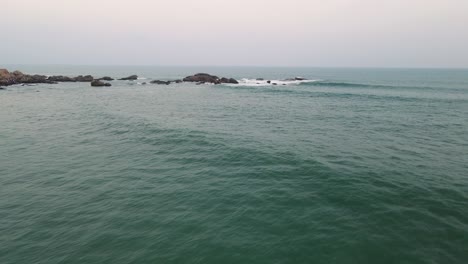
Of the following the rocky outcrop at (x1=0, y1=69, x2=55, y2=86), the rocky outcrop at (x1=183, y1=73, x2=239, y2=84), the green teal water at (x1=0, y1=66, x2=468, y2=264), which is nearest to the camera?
the green teal water at (x1=0, y1=66, x2=468, y2=264)

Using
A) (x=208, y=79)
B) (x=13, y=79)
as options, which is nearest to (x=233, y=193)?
(x=208, y=79)

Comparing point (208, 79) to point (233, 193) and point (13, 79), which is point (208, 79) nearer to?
point (13, 79)

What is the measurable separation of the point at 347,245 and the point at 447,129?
104 ft

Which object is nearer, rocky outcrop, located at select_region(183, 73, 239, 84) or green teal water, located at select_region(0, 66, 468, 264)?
green teal water, located at select_region(0, 66, 468, 264)

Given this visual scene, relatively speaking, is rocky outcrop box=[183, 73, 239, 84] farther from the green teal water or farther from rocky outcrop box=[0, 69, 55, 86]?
the green teal water

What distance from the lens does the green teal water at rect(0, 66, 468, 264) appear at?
489 inches

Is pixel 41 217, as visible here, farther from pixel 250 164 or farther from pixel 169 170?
pixel 250 164

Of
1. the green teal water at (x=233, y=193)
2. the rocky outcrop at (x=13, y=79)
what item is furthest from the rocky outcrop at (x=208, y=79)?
the green teal water at (x=233, y=193)

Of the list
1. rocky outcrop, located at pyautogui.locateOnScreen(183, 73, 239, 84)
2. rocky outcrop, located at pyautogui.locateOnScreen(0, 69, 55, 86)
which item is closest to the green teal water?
rocky outcrop, located at pyautogui.locateOnScreen(0, 69, 55, 86)

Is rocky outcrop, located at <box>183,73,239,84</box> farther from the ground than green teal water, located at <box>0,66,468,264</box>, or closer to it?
farther from the ground

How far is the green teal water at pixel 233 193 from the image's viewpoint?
12.4m

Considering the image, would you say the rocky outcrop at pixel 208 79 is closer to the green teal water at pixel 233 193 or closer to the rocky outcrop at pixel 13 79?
the rocky outcrop at pixel 13 79

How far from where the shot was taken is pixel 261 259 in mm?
11688

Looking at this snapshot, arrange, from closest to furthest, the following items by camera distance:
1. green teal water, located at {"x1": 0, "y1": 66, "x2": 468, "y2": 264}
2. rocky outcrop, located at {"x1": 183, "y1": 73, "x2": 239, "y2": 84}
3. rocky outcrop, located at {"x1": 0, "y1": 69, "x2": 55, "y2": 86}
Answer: green teal water, located at {"x1": 0, "y1": 66, "x2": 468, "y2": 264} < rocky outcrop, located at {"x1": 0, "y1": 69, "x2": 55, "y2": 86} < rocky outcrop, located at {"x1": 183, "y1": 73, "x2": 239, "y2": 84}
